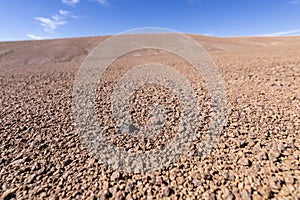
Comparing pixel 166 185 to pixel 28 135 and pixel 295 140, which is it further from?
pixel 28 135

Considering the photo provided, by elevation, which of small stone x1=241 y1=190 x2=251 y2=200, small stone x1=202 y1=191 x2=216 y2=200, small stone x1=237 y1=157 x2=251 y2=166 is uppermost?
small stone x1=237 y1=157 x2=251 y2=166

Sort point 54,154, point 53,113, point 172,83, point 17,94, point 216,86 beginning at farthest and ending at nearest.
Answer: point 17,94, point 172,83, point 216,86, point 53,113, point 54,154

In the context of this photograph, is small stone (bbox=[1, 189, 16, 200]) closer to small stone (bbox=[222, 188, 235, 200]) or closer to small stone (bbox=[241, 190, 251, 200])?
small stone (bbox=[222, 188, 235, 200])

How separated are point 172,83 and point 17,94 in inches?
188

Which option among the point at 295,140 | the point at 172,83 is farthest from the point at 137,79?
the point at 295,140

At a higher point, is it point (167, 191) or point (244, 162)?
point (244, 162)

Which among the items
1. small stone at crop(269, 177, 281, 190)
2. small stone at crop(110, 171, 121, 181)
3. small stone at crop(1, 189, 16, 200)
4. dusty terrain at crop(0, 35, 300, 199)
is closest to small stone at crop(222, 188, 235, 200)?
dusty terrain at crop(0, 35, 300, 199)

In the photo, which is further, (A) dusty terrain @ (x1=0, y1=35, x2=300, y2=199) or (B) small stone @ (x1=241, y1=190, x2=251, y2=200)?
(A) dusty terrain @ (x1=0, y1=35, x2=300, y2=199)

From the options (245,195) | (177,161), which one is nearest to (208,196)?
(245,195)

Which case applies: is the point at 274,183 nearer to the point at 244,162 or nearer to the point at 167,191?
the point at 244,162

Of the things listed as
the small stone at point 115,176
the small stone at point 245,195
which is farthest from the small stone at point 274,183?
the small stone at point 115,176

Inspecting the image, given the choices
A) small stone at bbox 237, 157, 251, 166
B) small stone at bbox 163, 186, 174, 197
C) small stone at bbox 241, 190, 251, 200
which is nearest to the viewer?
small stone at bbox 241, 190, 251, 200

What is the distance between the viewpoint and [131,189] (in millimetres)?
2258

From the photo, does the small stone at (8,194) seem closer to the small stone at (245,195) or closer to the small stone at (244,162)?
the small stone at (245,195)
